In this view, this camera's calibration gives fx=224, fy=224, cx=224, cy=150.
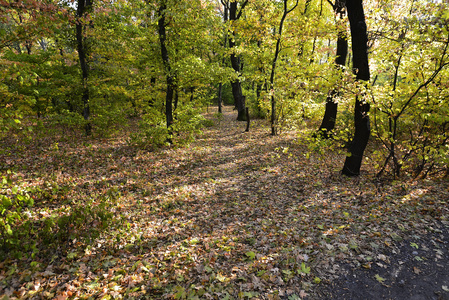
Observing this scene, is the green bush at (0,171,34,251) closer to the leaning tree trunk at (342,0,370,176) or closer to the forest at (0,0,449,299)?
the forest at (0,0,449,299)

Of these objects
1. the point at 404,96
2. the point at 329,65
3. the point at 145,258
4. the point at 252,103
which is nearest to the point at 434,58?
the point at 404,96

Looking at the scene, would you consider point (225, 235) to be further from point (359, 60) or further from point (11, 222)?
point (359, 60)

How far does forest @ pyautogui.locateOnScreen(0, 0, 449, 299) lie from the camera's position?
4.03m

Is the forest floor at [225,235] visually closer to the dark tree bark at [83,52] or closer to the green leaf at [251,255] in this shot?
the green leaf at [251,255]

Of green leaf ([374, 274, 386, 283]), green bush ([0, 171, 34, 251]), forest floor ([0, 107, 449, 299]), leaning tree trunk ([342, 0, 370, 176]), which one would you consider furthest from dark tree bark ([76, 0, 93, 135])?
green leaf ([374, 274, 386, 283])

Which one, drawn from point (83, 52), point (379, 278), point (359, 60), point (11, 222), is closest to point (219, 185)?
point (379, 278)

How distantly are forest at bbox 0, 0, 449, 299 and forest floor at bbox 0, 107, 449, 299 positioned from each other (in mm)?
34

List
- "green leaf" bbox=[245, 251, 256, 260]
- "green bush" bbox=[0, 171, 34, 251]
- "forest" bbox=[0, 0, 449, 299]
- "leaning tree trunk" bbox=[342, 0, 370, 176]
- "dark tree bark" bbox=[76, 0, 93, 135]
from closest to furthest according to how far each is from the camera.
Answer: "green bush" bbox=[0, 171, 34, 251] < "forest" bbox=[0, 0, 449, 299] < "green leaf" bbox=[245, 251, 256, 260] < "leaning tree trunk" bbox=[342, 0, 370, 176] < "dark tree bark" bbox=[76, 0, 93, 135]

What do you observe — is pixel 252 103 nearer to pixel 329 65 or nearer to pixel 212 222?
pixel 329 65

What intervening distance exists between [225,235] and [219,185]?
3171 mm

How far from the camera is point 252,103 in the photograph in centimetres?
2316

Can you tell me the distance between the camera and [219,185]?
8.59 m

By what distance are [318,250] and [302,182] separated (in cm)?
385

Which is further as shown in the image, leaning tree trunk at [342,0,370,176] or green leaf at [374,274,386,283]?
leaning tree trunk at [342,0,370,176]
